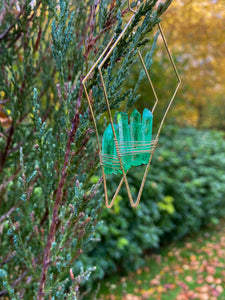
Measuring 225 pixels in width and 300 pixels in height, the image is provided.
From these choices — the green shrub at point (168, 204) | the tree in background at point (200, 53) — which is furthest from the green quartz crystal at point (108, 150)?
the tree in background at point (200, 53)

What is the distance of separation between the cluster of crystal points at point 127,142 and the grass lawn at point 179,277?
125 inches

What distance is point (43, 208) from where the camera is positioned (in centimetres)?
177

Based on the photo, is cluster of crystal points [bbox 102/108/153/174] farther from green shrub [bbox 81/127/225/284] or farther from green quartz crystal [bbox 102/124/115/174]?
green shrub [bbox 81/127/225/284]

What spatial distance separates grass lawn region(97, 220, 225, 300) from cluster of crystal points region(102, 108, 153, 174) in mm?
3166

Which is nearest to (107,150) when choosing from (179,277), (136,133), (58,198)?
(136,133)

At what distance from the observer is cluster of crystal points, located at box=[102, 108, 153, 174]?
101 cm

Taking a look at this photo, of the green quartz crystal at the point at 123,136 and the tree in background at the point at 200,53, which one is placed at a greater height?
the tree in background at the point at 200,53

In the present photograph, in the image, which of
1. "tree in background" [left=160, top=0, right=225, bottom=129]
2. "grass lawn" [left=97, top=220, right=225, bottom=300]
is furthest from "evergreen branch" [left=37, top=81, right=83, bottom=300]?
"tree in background" [left=160, top=0, right=225, bottom=129]

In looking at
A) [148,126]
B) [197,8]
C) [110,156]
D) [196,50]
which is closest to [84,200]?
[110,156]

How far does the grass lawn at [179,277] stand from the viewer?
12.2ft

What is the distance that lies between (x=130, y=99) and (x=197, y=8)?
6047 millimetres

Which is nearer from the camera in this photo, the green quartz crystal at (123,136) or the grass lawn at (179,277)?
the green quartz crystal at (123,136)

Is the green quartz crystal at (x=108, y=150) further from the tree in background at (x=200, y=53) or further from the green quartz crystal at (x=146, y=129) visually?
the tree in background at (x=200, y=53)

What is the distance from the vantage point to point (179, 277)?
4191 mm
